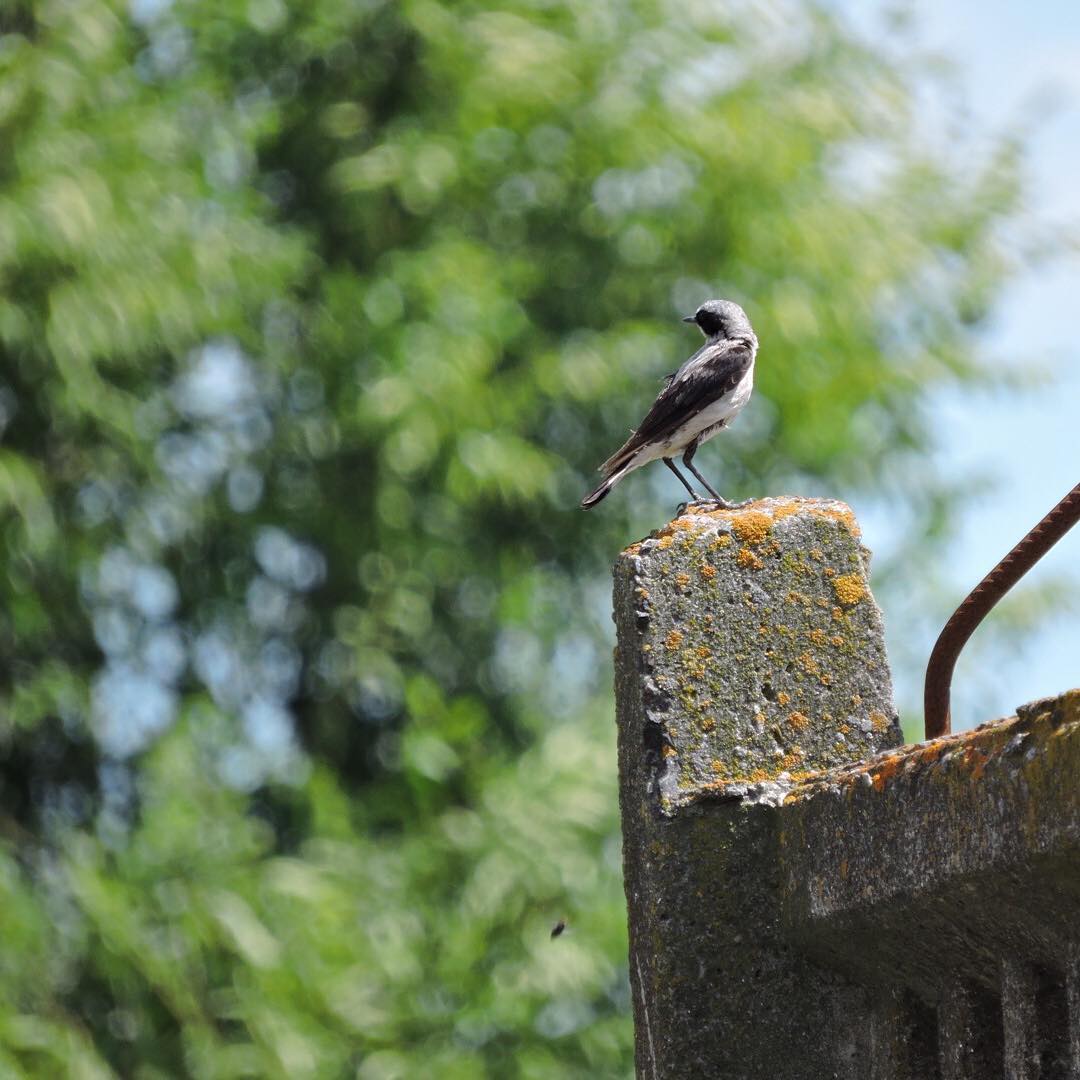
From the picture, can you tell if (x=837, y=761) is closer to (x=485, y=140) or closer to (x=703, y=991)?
(x=703, y=991)

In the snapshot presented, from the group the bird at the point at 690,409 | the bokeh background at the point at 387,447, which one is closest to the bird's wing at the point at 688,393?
the bird at the point at 690,409

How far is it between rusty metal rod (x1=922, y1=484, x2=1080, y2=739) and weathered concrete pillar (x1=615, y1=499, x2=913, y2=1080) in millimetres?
302

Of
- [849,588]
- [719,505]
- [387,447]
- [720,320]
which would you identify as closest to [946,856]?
[849,588]

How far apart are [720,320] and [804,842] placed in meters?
3.61

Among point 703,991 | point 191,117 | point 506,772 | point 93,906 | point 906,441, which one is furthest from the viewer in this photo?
point 906,441

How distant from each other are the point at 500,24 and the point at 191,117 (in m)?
2.46

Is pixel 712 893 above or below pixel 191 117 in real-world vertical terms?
below

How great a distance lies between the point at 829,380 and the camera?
14.0m

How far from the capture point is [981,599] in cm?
261

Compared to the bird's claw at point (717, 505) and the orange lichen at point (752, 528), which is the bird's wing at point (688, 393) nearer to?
the bird's claw at point (717, 505)

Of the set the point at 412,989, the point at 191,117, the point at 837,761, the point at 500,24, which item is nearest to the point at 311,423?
the point at 191,117

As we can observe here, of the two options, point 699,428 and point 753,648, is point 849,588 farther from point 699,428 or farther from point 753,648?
point 699,428

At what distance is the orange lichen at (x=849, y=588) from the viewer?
3160 millimetres

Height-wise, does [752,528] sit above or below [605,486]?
below
